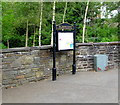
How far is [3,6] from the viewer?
10055 millimetres

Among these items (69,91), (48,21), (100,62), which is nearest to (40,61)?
(69,91)

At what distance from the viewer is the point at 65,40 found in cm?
550

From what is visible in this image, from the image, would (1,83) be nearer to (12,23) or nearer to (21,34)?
(12,23)

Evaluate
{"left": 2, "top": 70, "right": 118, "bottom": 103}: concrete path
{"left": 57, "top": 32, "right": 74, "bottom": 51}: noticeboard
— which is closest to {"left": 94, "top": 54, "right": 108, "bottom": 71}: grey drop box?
{"left": 2, "top": 70, "right": 118, "bottom": 103}: concrete path

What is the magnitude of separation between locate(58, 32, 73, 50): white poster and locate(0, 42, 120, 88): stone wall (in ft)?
0.98

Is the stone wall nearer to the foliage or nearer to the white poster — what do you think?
the white poster

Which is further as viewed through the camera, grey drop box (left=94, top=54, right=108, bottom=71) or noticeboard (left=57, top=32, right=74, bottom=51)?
grey drop box (left=94, top=54, right=108, bottom=71)

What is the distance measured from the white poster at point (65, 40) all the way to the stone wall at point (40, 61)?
0.30 m

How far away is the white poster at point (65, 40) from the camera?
5.36m

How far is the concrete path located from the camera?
12.0ft

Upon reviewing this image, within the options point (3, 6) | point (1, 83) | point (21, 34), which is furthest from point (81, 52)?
point (21, 34)

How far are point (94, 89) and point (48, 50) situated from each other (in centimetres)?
176

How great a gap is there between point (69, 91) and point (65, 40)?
178 centimetres

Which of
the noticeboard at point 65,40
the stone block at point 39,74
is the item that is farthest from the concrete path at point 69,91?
the noticeboard at point 65,40
